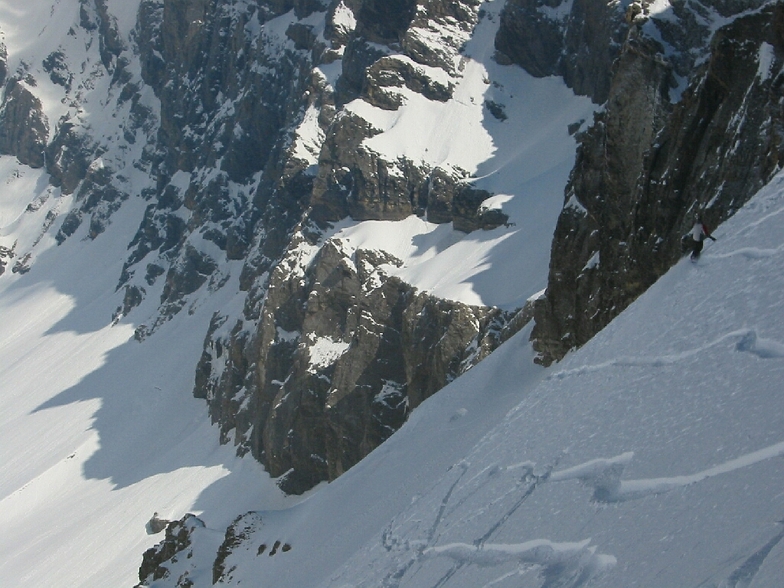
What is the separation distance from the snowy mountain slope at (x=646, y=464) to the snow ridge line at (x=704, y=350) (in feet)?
0.08

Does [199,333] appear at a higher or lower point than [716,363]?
higher

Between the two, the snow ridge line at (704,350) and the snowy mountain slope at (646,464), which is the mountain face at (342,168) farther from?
the snow ridge line at (704,350)

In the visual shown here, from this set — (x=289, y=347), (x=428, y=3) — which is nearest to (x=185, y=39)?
(x=428, y=3)

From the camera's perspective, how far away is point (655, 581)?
8.53 m

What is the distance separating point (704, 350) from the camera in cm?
1201

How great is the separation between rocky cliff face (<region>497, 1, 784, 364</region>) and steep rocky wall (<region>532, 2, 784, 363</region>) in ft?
0.11

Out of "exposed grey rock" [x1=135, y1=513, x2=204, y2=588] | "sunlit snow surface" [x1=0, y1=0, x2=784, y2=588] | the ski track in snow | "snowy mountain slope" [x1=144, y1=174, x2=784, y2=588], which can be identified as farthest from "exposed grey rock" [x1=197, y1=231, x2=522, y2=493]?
the ski track in snow

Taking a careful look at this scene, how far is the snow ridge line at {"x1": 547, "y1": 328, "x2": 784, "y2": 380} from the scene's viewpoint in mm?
10719

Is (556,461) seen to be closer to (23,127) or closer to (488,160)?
(488,160)

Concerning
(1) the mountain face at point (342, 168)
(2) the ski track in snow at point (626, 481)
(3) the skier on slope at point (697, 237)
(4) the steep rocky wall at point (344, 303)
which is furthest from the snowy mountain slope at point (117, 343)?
(2) the ski track in snow at point (626, 481)

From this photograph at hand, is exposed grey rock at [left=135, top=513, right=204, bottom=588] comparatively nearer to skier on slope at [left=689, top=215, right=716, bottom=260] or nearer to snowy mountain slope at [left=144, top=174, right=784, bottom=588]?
snowy mountain slope at [left=144, top=174, right=784, bottom=588]

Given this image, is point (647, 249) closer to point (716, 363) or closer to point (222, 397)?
point (716, 363)

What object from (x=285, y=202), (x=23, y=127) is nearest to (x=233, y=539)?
(x=285, y=202)

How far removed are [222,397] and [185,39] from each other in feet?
260
